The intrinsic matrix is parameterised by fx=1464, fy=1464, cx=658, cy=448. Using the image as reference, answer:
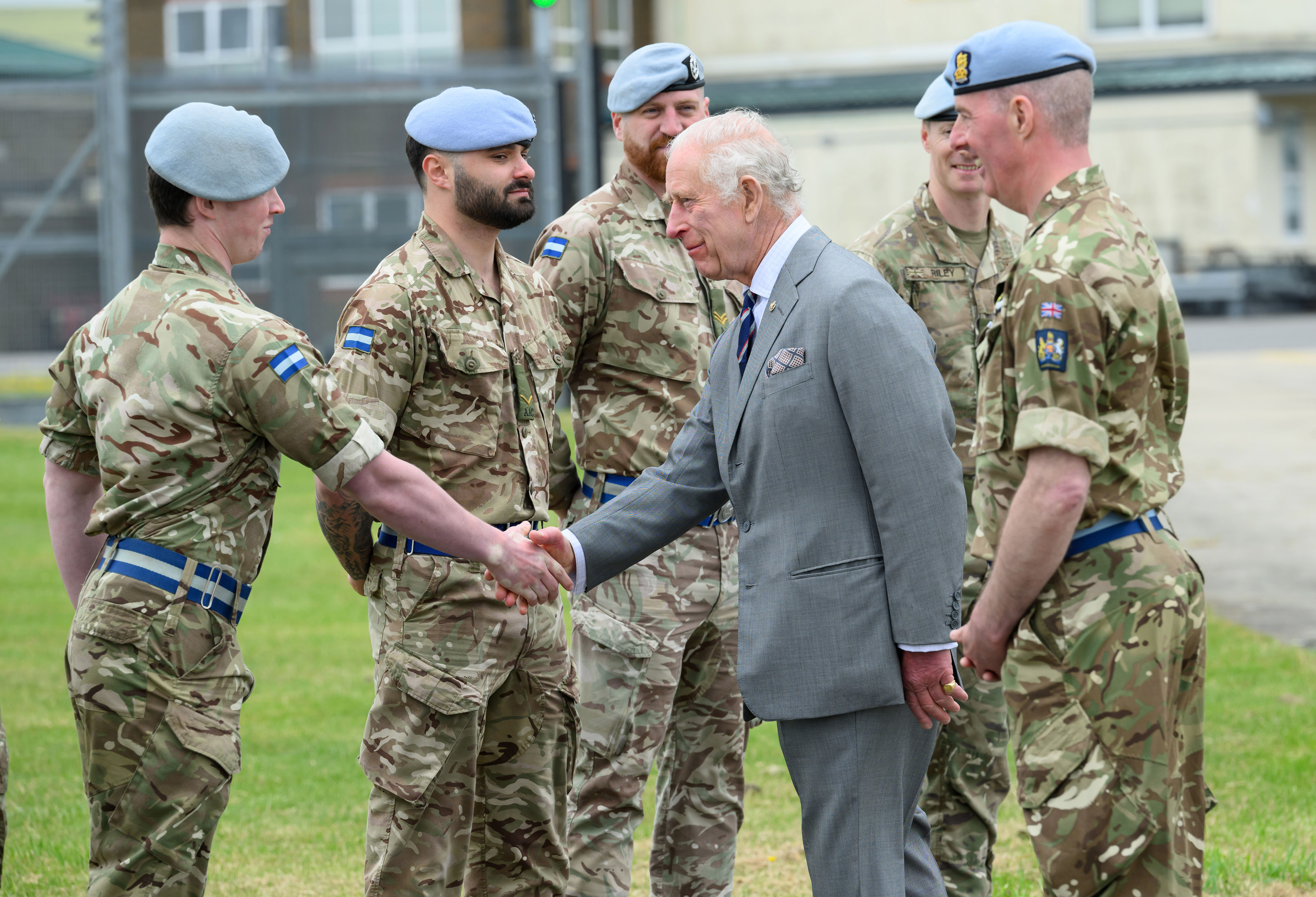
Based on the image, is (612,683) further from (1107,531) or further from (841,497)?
(1107,531)

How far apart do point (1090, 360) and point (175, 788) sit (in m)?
2.20

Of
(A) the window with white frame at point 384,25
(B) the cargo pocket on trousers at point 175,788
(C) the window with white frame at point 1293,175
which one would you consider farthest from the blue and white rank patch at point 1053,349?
(C) the window with white frame at point 1293,175

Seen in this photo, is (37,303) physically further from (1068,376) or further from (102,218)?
(1068,376)

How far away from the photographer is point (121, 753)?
3283 mm

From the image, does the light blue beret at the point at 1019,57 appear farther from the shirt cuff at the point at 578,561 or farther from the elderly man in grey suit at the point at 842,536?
the shirt cuff at the point at 578,561

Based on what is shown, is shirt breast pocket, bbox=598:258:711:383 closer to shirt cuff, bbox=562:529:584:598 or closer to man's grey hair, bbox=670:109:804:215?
shirt cuff, bbox=562:529:584:598

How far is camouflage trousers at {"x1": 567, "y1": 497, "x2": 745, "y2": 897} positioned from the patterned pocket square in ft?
3.59

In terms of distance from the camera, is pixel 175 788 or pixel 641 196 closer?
pixel 175 788

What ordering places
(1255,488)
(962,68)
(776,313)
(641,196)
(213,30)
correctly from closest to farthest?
(962,68) < (776,313) < (641,196) < (1255,488) < (213,30)

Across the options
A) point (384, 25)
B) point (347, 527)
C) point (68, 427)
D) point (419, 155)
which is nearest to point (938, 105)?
point (419, 155)

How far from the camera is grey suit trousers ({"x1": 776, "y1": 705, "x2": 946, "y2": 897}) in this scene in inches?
127

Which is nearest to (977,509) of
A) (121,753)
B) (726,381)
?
(726,381)

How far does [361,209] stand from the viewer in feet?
57.6

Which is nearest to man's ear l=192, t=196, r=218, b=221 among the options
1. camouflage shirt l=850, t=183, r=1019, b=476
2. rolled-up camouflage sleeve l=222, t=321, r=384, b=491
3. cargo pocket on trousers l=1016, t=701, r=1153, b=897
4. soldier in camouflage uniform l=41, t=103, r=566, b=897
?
soldier in camouflage uniform l=41, t=103, r=566, b=897
